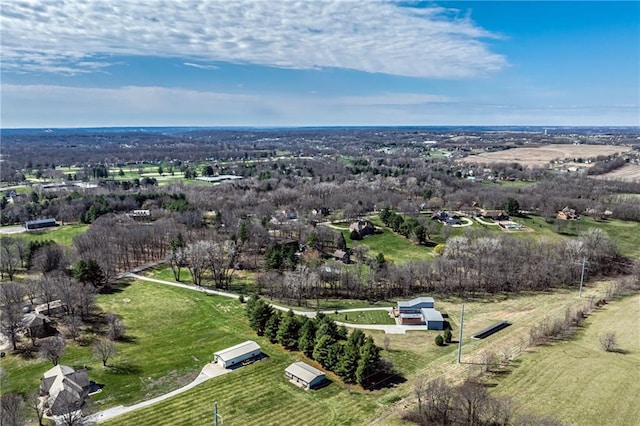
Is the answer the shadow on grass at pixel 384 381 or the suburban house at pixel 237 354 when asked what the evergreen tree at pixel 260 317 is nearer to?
the suburban house at pixel 237 354

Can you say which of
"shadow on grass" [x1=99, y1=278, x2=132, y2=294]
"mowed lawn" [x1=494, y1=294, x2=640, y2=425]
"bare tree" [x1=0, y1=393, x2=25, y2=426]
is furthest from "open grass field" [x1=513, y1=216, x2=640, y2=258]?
"bare tree" [x1=0, y1=393, x2=25, y2=426]

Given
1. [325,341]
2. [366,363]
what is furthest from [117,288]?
[366,363]

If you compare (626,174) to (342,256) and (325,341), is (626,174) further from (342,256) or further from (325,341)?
(325,341)

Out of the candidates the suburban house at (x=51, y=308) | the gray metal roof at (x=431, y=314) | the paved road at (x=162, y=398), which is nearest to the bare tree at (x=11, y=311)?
the suburban house at (x=51, y=308)

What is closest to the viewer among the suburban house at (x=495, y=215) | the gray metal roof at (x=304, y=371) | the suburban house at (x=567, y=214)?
the gray metal roof at (x=304, y=371)

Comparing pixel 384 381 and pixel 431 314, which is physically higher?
pixel 431 314

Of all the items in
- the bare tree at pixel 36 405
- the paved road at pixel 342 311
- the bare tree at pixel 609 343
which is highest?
the bare tree at pixel 609 343
